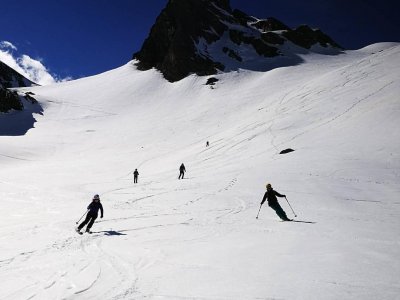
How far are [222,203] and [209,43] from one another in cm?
10168

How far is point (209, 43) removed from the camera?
11225 centimetres

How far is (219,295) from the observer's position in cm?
606

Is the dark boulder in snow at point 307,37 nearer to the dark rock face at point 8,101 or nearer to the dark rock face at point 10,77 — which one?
the dark rock face at point 8,101

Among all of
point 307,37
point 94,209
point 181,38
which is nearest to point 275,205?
point 94,209

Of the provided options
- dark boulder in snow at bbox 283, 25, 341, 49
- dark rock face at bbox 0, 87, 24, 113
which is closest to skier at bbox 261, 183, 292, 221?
dark rock face at bbox 0, 87, 24, 113

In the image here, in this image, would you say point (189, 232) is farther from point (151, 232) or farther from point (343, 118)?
point (343, 118)

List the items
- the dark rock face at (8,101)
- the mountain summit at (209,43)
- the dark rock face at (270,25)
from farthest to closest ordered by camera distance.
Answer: the dark rock face at (270,25)
the mountain summit at (209,43)
the dark rock face at (8,101)

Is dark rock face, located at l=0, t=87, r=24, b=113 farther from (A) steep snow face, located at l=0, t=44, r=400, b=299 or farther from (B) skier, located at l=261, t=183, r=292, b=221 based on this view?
(B) skier, located at l=261, t=183, r=292, b=221

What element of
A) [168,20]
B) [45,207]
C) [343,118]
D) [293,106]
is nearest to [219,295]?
[45,207]

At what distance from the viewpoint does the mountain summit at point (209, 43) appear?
9950 centimetres

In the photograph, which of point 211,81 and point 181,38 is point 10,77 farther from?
point 211,81

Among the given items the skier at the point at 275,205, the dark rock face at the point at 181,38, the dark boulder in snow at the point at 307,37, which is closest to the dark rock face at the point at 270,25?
the dark boulder in snow at the point at 307,37

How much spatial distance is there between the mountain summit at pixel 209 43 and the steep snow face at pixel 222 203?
39.8 metres

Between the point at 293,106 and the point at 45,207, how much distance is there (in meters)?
37.7
